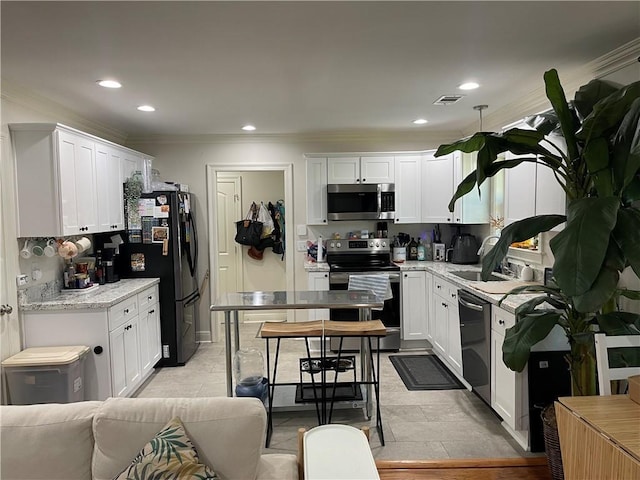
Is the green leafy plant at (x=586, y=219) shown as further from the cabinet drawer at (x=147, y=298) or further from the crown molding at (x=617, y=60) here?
the cabinet drawer at (x=147, y=298)

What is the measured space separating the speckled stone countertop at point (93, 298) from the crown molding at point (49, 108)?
4.85 ft

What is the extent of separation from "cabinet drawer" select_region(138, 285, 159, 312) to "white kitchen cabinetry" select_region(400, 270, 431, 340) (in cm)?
265

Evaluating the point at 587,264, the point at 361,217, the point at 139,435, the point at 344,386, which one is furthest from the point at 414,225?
the point at 139,435

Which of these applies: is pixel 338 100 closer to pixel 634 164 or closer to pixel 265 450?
pixel 634 164

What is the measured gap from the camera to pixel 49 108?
339 centimetres

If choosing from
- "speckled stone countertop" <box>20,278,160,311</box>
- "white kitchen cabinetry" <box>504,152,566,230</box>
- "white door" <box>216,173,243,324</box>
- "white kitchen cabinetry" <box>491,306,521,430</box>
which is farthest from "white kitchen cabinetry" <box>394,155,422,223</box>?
"speckled stone countertop" <box>20,278,160,311</box>

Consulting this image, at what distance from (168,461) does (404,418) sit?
2193 mm

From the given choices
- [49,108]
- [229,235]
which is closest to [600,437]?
[49,108]

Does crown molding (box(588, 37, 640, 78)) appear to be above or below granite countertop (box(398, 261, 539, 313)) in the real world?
above

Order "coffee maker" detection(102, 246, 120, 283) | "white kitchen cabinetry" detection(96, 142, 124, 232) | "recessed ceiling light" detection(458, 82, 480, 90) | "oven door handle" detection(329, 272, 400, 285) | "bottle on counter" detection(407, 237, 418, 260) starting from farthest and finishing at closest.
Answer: "bottle on counter" detection(407, 237, 418, 260), "oven door handle" detection(329, 272, 400, 285), "coffee maker" detection(102, 246, 120, 283), "white kitchen cabinetry" detection(96, 142, 124, 232), "recessed ceiling light" detection(458, 82, 480, 90)

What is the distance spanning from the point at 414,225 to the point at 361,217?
0.81 m

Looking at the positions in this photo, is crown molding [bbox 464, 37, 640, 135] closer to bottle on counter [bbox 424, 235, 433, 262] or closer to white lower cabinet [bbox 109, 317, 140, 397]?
bottle on counter [bbox 424, 235, 433, 262]

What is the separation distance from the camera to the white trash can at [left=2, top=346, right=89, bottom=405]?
2.80 meters

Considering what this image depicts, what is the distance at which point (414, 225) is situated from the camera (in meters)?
5.29
